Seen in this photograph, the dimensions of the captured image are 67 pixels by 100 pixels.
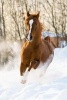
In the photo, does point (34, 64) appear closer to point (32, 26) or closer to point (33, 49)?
point (33, 49)

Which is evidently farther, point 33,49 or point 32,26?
point 33,49

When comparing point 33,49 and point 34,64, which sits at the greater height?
point 33,49

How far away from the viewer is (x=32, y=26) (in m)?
9.05

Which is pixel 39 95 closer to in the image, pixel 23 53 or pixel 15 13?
pixel 23 53

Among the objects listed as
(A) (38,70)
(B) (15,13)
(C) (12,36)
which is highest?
(A) (38,70)

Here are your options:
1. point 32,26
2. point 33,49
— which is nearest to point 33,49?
point 33,49

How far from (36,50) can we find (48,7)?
39.6m

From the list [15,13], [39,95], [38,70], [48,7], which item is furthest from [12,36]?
[39,95]

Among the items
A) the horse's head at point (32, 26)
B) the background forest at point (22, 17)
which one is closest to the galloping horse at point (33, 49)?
the horse's head at point (32, 26)

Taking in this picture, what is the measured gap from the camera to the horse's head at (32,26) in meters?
8.97

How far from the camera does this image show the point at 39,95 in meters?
6.54

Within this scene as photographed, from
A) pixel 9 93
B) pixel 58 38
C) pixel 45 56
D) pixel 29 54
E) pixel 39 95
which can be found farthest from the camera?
pixel 58 38

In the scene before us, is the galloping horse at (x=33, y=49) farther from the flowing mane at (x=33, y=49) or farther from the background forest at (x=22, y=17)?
the background forest at (x=22, y=17)

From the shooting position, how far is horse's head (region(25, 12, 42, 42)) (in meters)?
8.97
